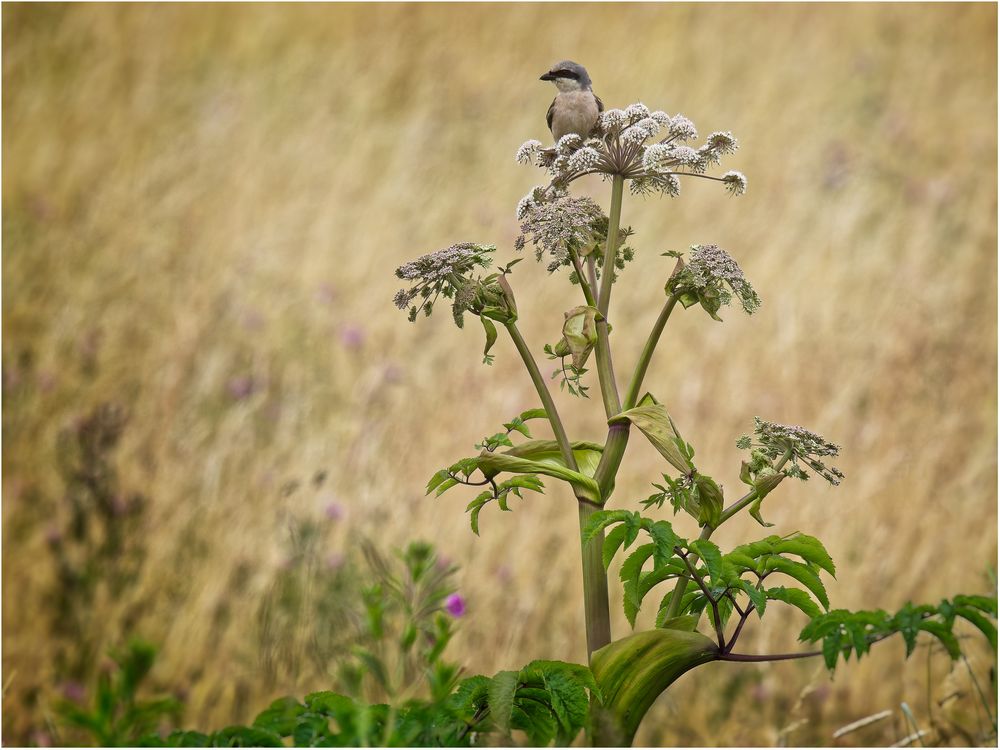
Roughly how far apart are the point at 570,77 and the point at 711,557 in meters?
0.94

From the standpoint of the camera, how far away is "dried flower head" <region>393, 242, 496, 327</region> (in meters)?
1.51

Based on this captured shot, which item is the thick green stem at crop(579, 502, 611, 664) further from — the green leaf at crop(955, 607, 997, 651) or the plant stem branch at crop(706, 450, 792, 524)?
the green leaf at crop(955, 607, 997, 651)

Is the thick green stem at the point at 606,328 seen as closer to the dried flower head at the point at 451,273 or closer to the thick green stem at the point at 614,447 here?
the thick green stem at the point at 614,447

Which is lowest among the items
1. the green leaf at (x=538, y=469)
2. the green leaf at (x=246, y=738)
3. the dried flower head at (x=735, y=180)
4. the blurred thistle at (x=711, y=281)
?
the green leaf at (x=246, y=738)

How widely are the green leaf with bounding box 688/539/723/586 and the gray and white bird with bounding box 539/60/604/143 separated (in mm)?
740

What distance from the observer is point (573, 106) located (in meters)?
1.72

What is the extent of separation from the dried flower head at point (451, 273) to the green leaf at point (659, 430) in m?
0.30

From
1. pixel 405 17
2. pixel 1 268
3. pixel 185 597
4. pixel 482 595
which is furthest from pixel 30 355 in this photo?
pixel 405 17

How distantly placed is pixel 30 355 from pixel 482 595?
237 centimetres

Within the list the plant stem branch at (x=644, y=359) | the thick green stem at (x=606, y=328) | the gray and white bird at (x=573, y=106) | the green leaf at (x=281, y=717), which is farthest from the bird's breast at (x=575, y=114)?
the green leaf at (x=281, y=717)

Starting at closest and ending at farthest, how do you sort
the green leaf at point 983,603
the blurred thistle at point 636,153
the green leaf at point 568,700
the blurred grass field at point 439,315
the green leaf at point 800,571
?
the green leaf at point 983,603
the green leaf at point 568,700
the green leaf at point 800,571
the blurred thistle at point 636,153
the blurred grass field at point 439,315

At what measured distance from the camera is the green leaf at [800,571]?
1.44 metres

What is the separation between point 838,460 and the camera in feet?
13.1

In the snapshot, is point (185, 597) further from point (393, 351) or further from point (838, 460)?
point (838, 460)
